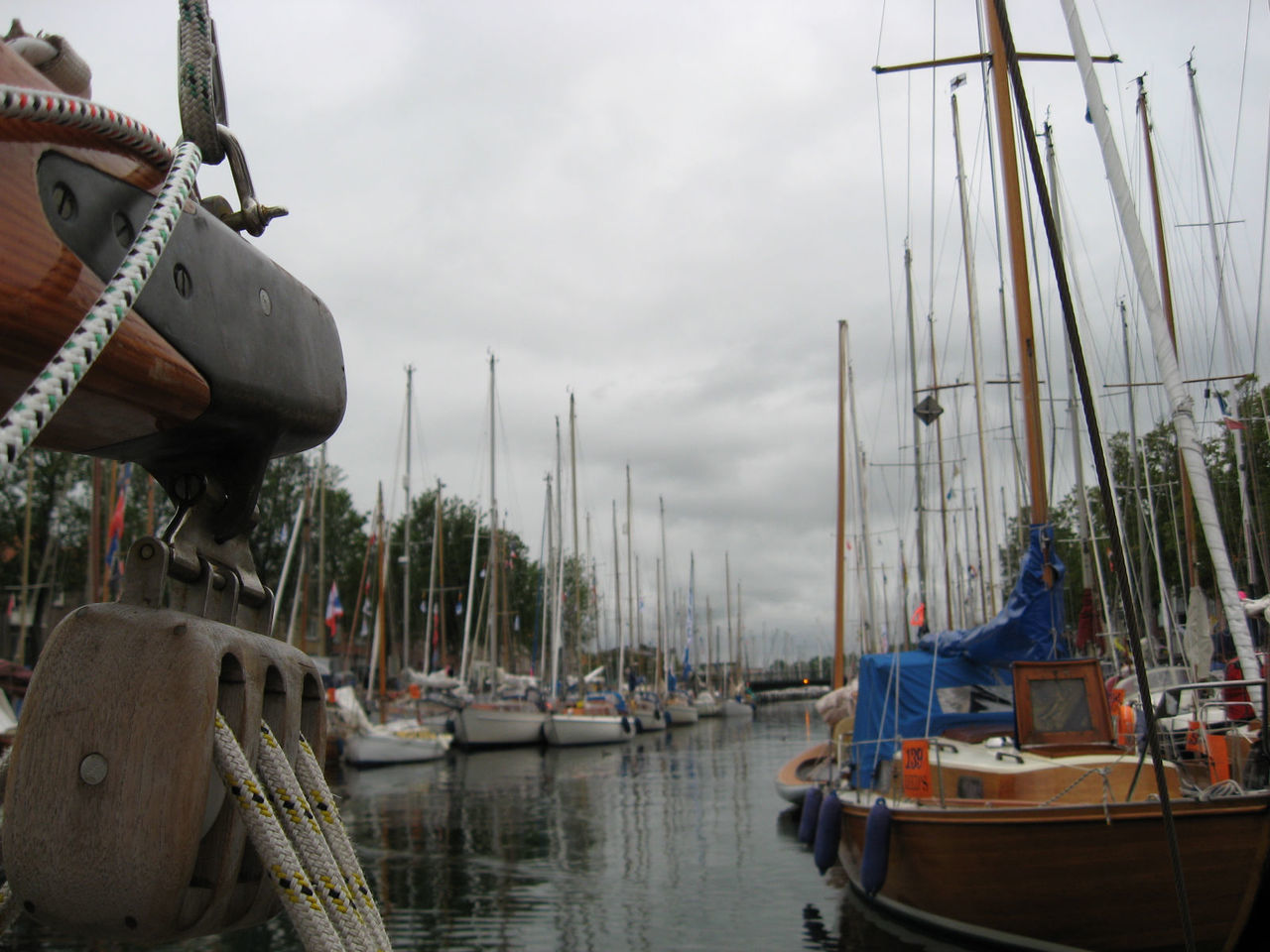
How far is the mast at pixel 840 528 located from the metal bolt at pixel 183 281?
2254 centimetres

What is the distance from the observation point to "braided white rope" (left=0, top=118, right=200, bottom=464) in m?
1.03

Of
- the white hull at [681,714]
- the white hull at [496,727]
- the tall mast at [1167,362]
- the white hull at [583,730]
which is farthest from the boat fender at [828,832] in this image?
the white hull at [681,714]

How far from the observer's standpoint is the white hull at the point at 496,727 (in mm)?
34312

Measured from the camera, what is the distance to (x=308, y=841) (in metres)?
1.64

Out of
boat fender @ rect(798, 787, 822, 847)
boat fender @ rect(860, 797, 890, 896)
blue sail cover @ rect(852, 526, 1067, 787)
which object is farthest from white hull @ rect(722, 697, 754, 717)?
boat fender @ rect(860, 797, 890, 896)

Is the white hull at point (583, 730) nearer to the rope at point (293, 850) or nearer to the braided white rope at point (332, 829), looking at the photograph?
the braided white rope at point (332, 829)

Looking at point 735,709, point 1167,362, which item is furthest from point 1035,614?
point 735,709

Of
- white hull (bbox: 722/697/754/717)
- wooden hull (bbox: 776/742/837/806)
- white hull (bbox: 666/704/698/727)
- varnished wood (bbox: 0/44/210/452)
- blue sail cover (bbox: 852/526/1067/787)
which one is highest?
varnished wood (bbox: 0/44/210/452)

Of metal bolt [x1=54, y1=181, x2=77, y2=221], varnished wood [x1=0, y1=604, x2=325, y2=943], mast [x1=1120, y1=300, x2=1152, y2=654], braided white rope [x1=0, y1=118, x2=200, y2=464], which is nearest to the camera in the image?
braided white rope [x1=0, y1=118, x2=200, y2=464]

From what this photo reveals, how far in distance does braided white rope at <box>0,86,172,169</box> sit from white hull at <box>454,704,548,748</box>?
1350 inches

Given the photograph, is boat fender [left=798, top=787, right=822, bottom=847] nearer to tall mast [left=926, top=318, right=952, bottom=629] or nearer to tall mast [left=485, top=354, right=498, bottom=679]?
tall mast [left=926, top=318, right=952, bottom=629]

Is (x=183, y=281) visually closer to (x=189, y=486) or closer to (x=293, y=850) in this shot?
(x=189, y=486)

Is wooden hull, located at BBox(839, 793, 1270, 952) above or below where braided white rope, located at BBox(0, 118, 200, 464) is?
below

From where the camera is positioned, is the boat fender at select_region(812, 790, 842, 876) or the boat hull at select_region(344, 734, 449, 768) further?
the boat hull at select_region(344, 734, 449, 768)
